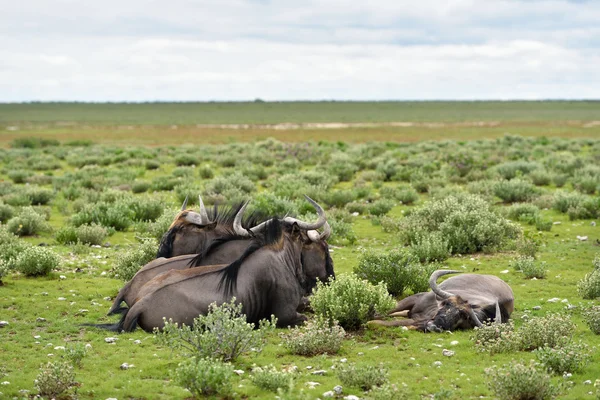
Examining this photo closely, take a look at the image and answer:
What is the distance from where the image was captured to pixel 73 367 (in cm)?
789

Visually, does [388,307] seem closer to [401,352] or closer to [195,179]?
[401,352]

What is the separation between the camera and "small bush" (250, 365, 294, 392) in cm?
714

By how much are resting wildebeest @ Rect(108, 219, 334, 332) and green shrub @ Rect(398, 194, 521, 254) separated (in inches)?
203

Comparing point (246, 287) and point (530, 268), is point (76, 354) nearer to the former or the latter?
point (246, 287)

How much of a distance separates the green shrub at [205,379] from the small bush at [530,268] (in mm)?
7678

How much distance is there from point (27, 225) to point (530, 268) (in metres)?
11.6

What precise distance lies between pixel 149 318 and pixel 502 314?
15.6 feet

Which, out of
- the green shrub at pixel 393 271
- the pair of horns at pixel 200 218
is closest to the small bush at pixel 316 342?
the green shrub at pixel 393 271

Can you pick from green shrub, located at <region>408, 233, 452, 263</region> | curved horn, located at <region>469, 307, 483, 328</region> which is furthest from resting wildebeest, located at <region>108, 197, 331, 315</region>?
green shrub, located at <region>408, 233, 452, 263</region>

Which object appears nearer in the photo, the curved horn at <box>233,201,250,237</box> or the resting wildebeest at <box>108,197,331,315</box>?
the resting wildebeest at <box>108,197,331,315</box>

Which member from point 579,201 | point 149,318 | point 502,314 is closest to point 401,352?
point 502,314

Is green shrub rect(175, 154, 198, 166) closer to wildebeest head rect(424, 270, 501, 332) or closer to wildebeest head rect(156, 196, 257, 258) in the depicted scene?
wildebeest head rect(156, 196, 257, 258)

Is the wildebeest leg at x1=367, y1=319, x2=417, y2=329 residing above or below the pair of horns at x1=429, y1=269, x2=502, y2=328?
below

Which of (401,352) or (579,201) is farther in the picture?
(579,201)
